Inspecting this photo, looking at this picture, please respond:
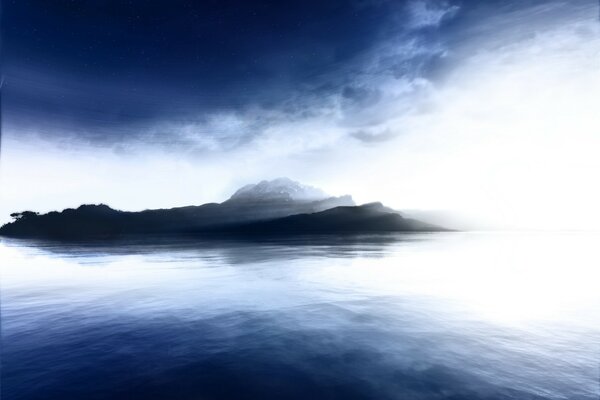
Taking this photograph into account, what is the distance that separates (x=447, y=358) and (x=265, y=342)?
8.00 metres

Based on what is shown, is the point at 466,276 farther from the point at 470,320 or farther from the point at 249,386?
the point at 249,386

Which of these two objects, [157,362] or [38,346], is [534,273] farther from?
[38,346]

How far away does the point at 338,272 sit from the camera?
119 ft

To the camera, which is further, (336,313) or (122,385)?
(336,313)

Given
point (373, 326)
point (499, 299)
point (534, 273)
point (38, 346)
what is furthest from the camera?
point (534, 273)

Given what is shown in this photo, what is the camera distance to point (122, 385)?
33.6 ft

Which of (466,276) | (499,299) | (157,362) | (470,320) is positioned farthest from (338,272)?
(157,362)

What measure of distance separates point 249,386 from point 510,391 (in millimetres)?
8558

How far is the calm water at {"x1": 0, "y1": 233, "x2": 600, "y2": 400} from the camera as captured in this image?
33.8 ft

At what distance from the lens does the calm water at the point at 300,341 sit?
10305 millimetres

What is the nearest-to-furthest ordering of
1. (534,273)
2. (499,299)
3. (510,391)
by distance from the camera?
(510,391) < (499,299) < (534,273)

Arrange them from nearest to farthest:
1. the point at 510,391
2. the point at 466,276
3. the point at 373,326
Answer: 1. the point at 510,391
2. the point at 373,326
3. the point at 466,276

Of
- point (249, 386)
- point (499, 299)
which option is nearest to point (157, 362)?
point (249, 386)

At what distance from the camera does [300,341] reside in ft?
48.5
